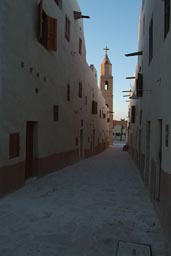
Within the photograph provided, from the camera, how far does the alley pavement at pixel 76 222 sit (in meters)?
4.59

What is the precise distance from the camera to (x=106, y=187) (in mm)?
9695

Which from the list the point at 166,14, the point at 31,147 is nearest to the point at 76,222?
the point at 166,14

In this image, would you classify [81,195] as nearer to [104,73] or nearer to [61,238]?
[61,238]

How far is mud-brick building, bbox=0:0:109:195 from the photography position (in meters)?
8.13

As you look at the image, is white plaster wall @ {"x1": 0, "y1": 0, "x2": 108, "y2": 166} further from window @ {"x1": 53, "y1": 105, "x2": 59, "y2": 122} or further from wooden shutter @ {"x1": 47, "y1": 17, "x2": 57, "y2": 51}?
wooden shutter @ {"x1": 47, "y1": 17, "x2": 57, "y2": 51}

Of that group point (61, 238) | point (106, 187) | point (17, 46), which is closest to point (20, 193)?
point (106, 187)

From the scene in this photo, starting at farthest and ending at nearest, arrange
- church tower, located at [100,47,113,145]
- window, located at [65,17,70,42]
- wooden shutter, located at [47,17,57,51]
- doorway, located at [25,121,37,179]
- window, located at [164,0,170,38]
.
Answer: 1. church tower, located at [100,47,113,145]
2. window, located at [65,17,70,42]
3. wooden shutter, located at [47,17,57,51]
4. doorway, located at [25,121,37,179]
5. window, located at [164,0,170,38]

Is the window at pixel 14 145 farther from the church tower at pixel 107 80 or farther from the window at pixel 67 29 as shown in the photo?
the church tower at pixel 107 80

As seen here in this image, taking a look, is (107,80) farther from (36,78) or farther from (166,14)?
(166,14)

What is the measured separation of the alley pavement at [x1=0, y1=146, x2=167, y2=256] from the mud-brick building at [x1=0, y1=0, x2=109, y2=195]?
4.42 feet

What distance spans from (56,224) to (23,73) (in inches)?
213

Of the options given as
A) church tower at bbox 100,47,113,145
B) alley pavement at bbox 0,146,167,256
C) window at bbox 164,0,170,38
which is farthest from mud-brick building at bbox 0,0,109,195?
church tower at bbox 100,47,113,145

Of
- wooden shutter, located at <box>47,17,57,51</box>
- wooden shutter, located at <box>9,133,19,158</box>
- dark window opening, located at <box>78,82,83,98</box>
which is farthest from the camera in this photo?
dark window opening, located at <box>78,82,83,98</box>

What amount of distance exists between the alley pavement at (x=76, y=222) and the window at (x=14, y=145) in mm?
1179
